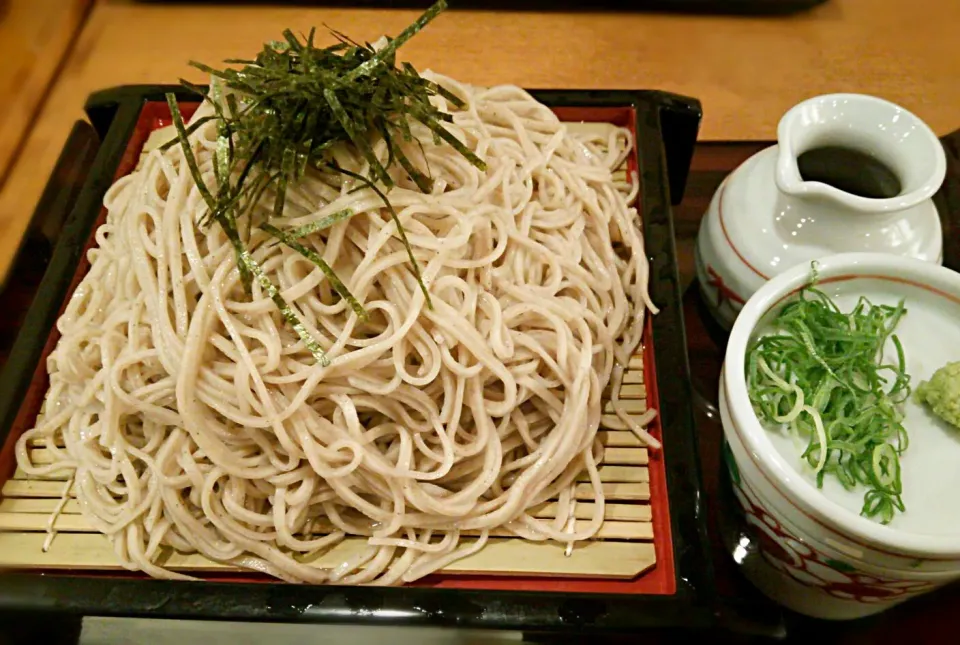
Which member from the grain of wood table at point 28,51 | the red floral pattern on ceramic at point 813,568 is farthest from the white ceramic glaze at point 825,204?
the grain of wood table at point 28,51

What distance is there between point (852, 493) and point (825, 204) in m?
0.55

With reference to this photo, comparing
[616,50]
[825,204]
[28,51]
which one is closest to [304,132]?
[825,204]

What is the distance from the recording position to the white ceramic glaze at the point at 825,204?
55.1 inches

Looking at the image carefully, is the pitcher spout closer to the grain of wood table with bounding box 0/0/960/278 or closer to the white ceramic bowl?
the white ceramic bowl

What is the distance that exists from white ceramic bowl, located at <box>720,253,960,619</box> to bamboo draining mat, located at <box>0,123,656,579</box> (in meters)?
0.20

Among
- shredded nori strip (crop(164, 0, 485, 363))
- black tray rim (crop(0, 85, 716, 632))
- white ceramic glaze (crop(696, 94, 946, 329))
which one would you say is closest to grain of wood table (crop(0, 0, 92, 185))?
black tray rim (crop(0, 85, 716, 632))

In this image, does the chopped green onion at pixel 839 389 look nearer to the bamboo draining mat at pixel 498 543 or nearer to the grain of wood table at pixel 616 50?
the bamboo draining mat at pixel 498 543

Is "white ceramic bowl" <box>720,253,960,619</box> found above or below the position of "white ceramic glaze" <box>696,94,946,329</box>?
below

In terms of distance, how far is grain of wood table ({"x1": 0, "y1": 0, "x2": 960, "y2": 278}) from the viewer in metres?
2.35

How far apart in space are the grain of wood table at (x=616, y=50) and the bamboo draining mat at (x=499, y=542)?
48.2 inches

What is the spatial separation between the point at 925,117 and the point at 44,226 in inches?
101

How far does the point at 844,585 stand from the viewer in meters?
1.25

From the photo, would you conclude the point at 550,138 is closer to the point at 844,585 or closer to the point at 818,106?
the point at 818,106

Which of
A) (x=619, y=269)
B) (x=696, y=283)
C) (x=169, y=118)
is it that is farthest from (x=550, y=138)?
(x=169, y=118)
